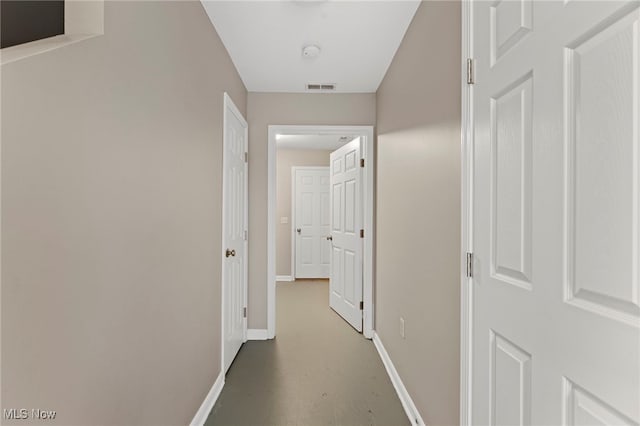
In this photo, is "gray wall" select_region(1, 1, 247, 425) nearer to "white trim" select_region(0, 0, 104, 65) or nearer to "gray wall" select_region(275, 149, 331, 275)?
"white trim" select_region(0, 0, 104, 65)

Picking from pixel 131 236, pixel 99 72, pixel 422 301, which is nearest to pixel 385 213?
pixel 422 301

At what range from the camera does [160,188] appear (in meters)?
1.48

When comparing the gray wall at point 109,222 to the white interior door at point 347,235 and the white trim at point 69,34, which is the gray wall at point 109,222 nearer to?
the white trim at point 69,34

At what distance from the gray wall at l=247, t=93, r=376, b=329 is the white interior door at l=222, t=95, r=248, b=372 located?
12 centimetres

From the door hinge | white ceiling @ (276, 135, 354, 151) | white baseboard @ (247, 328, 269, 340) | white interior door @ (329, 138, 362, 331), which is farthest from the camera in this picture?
white ceiling @ (276, 135, 354, 151)

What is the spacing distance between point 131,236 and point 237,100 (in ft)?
6.57

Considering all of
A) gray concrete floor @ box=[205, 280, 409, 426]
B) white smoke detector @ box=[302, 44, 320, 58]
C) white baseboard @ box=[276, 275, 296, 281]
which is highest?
white smoke detector @ box=[302, 44, 320, 58]

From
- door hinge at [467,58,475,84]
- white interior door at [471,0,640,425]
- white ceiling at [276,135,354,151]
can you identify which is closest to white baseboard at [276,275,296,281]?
white ceiling at [276,135,354,151]

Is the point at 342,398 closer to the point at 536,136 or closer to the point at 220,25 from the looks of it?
the point at 536,136

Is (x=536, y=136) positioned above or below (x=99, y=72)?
below

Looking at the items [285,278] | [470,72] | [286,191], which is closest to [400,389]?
[470,72]

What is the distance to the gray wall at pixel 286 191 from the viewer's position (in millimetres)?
6293

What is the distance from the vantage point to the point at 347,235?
378 cm

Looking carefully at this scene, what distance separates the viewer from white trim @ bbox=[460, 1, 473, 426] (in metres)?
1.26
